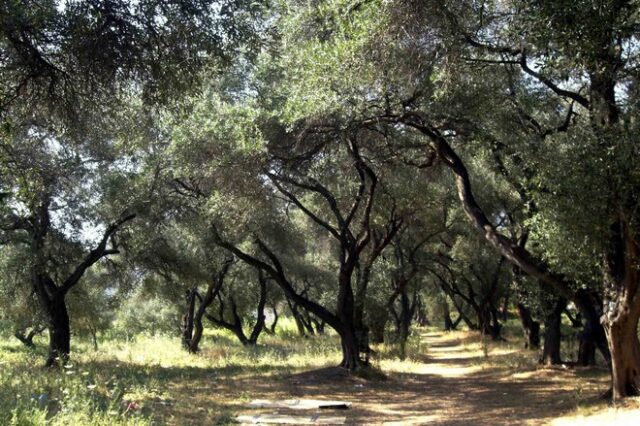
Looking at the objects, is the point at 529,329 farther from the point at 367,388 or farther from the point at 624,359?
the point at 624,359

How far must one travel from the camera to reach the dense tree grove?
674 centimetres

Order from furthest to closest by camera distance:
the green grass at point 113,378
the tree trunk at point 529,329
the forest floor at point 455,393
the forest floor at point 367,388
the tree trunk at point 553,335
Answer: the tree trunk at point 529,329 → the tree trunk at point 553,335 → the forest floor at point 455,393 → the forest floor at point 367,388 → the green grass at point 113,378

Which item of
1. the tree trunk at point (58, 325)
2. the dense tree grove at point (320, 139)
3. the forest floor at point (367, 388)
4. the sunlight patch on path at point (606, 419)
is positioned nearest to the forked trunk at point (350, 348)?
the dense tree grove at point (320, 139)

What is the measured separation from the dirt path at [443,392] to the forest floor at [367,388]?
21mm

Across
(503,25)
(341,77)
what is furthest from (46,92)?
(503,25)

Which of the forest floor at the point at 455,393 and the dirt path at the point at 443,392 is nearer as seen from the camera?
the forest floor at the point at 455,393

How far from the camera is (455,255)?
85.4 ft

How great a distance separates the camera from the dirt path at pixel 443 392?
1039 centimetres

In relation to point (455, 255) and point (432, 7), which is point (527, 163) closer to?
point (432, 7)

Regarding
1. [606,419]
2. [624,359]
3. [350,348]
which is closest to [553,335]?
[350,348]

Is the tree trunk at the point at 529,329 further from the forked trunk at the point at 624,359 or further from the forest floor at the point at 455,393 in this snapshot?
the forked trunk at the point at 624,359

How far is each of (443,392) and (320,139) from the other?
257 inches

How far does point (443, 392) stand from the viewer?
13914mm

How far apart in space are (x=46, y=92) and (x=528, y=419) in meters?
8.70
